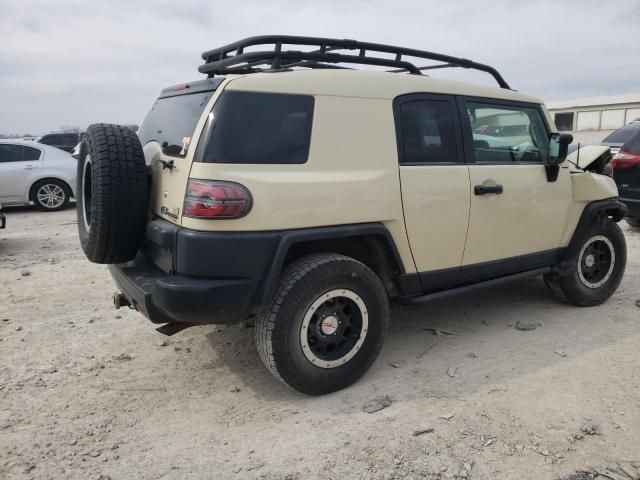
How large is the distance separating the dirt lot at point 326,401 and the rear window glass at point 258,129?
151cm

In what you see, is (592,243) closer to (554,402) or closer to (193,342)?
(554,402)

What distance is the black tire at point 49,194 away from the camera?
34.6 feet

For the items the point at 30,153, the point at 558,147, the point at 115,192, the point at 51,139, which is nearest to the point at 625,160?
the point at 558,147

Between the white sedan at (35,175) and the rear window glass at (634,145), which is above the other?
the rear window glass at (634,145)

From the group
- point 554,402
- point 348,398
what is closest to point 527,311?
point 554,402

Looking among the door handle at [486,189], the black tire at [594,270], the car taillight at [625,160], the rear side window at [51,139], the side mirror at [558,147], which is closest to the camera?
the door handle at [486,189]

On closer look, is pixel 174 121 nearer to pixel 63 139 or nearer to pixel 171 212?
pixel 171 212

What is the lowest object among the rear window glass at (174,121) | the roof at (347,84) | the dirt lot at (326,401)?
the dirt lot at (326,401)

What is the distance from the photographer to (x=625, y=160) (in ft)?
23.8

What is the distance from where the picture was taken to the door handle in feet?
12.2

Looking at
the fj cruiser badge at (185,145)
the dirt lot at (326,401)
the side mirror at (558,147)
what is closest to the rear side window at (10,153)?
the dirt lot at (326,401)

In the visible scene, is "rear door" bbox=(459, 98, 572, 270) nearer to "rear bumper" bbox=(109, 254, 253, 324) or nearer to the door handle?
the door handle

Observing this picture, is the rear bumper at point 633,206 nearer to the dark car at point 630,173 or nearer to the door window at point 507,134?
the dark car at point 630,173

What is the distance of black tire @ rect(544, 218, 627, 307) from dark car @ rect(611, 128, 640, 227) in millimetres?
2831
